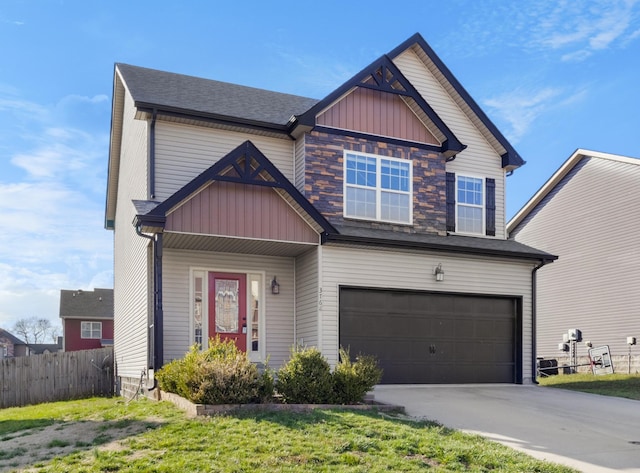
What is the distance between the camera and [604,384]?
16.6m

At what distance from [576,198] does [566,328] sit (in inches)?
204

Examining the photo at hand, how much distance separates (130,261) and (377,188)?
6.81 meters

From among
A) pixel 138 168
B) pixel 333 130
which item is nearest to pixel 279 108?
pixel 333 130

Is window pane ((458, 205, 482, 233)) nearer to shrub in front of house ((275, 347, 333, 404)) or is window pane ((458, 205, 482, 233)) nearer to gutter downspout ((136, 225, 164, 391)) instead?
shrub in front of house ((275, 347, 333, 404))

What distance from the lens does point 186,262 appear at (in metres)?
13.4

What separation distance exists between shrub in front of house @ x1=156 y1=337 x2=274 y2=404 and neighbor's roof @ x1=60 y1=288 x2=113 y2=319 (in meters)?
31.4

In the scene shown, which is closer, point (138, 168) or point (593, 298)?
point (138, 168)

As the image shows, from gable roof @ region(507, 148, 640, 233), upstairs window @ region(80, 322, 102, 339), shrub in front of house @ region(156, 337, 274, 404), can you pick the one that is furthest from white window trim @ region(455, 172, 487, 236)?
upstairs window @ region(80, 322, 102, 339)

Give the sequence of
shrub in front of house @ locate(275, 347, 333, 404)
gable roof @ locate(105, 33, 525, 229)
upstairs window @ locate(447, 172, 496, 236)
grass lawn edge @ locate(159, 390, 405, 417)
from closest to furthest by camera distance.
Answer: grass lawn edge @ locate(159, 390, 405, 417) → shrub in front of house @ locate(275, 347, 333, 404) → gable roof @ locate(105, 33, 525, 229) → upstairs window @ locate(447, 172, 496, 236)

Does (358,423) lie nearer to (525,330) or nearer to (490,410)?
(490,410)

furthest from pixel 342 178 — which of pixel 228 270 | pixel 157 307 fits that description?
pixel 157 307

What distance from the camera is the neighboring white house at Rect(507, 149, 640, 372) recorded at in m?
21.6

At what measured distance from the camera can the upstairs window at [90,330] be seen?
129 ft

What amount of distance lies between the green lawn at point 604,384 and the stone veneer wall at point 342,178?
17.7 ft
